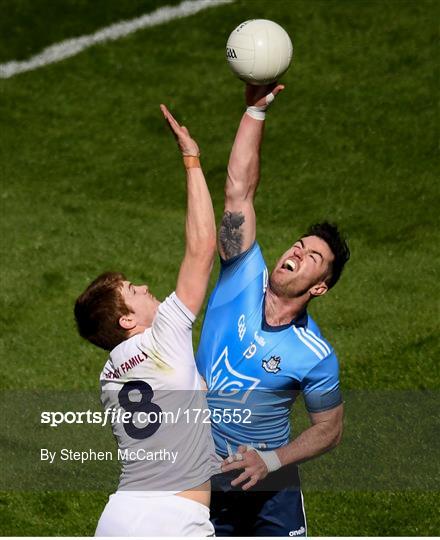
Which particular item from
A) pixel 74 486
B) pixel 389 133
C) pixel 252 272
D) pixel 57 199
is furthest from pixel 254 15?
pixel 252 272

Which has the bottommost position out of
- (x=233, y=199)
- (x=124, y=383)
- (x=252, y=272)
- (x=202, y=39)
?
(x=124, y=383)

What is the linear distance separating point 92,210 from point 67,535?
7405mm

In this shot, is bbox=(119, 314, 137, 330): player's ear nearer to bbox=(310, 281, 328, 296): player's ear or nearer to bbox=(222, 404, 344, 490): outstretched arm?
bbox=(222, 404, 344, 490): outstretched arm

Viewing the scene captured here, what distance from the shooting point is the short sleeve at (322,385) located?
878cm

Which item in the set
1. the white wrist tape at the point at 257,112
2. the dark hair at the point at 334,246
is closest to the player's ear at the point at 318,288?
the dark hair at the point at 334,246

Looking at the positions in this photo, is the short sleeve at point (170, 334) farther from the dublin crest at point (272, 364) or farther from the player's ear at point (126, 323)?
the dublin crest at point (272, 364)

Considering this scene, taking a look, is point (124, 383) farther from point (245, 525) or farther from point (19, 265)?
point (19, 265)

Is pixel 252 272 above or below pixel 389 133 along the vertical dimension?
below

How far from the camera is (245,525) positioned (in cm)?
906

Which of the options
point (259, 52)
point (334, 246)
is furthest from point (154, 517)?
point (259, 52)

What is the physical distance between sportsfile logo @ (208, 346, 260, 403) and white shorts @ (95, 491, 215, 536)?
1124 mm

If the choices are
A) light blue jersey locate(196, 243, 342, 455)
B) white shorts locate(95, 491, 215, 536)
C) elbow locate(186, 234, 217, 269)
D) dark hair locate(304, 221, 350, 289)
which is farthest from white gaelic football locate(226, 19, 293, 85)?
white shorts locate(95, 491, 215, 536)

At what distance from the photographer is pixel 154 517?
779cm

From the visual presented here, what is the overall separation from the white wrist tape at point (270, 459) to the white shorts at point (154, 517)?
2.82 feet
